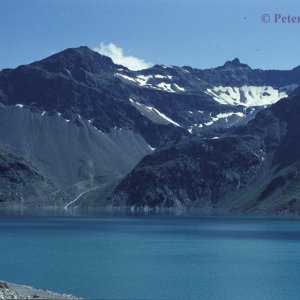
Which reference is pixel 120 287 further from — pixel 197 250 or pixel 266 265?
pixel 197 250

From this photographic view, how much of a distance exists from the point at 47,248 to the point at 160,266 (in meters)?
45.9

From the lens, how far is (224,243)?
7224 inches

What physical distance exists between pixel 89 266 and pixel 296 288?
138 feet

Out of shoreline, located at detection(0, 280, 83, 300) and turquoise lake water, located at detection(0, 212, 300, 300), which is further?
turquoise lake water, located at detection(0, 212, 300, 300)

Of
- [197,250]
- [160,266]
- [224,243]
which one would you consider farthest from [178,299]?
[224,243]

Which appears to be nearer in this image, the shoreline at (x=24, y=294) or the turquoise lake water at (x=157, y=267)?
the shoreline at (x=24, y=294)

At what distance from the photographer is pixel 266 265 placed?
5217 inches

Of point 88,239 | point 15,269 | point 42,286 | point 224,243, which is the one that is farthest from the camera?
point 88,239

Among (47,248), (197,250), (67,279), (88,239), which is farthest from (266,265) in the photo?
(88,239)

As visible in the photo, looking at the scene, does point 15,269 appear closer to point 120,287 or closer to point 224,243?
point 120,287

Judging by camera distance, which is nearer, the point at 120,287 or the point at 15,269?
the point at 120,287

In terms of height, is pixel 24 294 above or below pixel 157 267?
above

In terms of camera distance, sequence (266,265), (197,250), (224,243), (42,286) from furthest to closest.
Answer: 1. (224,243)
2. (197,250)
3. (266,265)
4. (42,286)

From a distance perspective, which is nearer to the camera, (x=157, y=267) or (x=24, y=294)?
(x=24, y=294)
